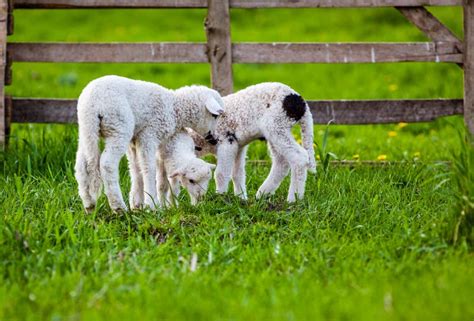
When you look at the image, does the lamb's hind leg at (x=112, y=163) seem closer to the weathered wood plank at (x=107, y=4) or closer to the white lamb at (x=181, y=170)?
the white lamb at (x=181, y=170)

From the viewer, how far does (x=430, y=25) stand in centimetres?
858

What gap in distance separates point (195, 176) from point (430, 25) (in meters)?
3.55

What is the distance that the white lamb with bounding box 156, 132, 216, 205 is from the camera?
6289mm

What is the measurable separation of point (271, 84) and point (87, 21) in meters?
12.5

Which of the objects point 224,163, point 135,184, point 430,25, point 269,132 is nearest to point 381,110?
point 430,25

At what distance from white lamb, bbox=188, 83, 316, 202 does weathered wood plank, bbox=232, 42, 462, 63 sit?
1.88 meters

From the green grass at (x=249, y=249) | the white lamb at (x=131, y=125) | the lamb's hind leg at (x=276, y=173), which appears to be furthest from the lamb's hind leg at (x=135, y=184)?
the lamb's hind leg at (x=276, y=173)

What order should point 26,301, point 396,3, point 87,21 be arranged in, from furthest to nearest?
point 87,21, point 396,3, point 26,301

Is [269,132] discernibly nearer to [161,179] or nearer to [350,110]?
[161,179]

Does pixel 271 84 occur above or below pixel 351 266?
above

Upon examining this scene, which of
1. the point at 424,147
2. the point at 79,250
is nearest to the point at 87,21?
the point at 424,147

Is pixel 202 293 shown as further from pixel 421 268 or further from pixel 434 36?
pixel 434 36

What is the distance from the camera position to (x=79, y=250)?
5.32 metres

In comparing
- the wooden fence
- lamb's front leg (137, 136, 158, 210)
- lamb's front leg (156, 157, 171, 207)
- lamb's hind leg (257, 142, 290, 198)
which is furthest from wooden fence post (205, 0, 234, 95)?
lamb's front leg (137, 136, 158, 210)
